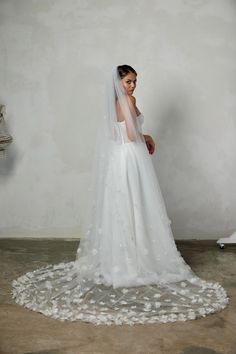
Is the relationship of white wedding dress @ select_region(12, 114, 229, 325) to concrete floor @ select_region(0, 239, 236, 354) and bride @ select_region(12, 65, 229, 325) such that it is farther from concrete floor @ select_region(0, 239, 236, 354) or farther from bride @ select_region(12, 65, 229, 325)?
concrete floor @ select_region(0, 239, 236, 354)

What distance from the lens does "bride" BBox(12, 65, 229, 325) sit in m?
3.65

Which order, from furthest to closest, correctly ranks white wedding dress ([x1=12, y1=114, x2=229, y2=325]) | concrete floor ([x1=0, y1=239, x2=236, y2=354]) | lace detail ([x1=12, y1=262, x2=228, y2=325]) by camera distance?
white wedding dress ([x1=12, y1=114, x2=229, y2=325]), lace detail ([x1=12, y1=262, x2=228, y2=325]), concrete floor ([x1=0, y1=239, x2=236, y2=354])

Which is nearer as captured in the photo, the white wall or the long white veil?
the long white veil

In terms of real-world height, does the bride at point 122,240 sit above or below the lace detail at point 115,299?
above

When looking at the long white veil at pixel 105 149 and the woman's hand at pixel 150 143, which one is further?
the woman's hand at pixel 150 143

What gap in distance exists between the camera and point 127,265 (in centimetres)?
382

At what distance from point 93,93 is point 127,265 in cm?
231

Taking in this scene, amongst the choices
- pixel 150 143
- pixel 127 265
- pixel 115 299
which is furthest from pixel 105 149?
pixel 115 299

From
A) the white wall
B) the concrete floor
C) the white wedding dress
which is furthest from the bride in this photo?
the white wall

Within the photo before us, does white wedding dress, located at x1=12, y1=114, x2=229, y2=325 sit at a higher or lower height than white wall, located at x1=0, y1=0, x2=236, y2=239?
lower

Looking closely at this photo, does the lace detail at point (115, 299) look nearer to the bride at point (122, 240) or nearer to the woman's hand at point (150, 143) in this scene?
the bride at point (122, 240)

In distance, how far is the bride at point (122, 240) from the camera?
3.65 meters

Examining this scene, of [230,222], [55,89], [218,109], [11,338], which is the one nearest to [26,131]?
[55,89]

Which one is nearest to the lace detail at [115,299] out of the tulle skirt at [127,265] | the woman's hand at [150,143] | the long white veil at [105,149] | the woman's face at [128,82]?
the tulle skirt at [127,265]
